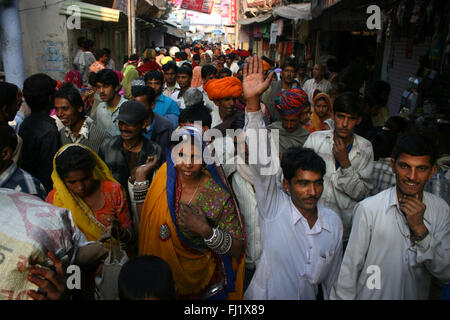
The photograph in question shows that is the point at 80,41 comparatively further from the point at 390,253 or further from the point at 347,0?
the point at 390,253

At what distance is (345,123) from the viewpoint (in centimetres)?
294

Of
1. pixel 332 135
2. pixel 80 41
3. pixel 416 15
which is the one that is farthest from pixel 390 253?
pixel 80 41

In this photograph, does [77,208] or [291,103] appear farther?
[291,103]

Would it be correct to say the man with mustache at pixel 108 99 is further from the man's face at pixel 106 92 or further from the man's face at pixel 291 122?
the man's face at pixel 291 122

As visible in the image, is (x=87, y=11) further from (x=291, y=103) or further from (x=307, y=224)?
(x=307, y=224)

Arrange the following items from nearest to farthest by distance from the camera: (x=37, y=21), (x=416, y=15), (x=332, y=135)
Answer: (x=332, y=135), (x=416, y=15), (x=37, y=21)

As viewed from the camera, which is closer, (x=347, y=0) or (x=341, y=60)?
(x=347, y=0)

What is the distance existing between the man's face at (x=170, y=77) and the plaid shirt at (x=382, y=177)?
4.32 meters

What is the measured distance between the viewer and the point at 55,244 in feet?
5.16

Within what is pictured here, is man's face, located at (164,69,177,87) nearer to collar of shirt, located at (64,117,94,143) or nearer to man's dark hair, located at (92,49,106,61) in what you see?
man's dark hair, located at (92,49,106,61)

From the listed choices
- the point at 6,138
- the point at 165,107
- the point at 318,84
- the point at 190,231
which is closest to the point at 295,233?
the point at 190,231

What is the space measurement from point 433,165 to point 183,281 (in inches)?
66.9

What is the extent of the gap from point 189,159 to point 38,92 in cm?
180

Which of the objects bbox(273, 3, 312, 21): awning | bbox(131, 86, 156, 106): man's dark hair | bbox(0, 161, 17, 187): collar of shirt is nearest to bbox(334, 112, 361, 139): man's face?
bbox(131, 86, 156, 106): man's dark hair
